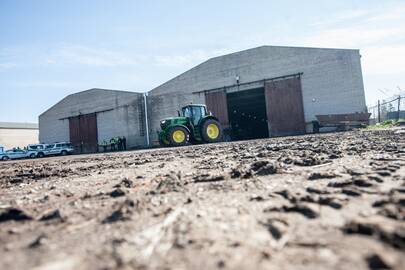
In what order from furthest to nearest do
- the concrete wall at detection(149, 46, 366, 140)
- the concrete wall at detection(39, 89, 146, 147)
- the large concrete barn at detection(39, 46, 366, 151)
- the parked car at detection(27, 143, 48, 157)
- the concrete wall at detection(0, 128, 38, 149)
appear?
the concrete wall at detection(0, 128, 38, 149) → the parked car at detection(27, 143, 48, 157) → the concrete wall at detection(39, 89, 146, 147) → the large concrete barn at detection(39, 46, 366, 151) → the concrete wall at detection(149, 46, 366, 140)

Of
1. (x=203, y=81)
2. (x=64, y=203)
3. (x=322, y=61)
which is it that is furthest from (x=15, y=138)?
(x=64, y=203)

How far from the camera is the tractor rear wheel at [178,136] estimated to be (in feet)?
46.1

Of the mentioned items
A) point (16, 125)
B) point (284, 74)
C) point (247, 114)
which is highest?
point (16, 125)

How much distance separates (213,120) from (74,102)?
62.4 feet

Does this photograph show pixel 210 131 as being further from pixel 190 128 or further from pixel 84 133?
pixel 84 133

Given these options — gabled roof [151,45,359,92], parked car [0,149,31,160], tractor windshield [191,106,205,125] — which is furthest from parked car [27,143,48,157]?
tractor windshield [191,106,205,125]

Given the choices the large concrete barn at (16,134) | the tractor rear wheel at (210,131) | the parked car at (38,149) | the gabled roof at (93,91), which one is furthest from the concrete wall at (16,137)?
the tractor rear wheel at (210,131)

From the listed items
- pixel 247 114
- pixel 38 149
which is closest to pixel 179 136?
pixel 247 114

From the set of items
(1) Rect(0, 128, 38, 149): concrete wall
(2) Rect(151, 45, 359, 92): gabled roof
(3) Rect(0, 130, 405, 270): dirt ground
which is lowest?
(3) Rect(0, 130, 405, 270): dirt ground

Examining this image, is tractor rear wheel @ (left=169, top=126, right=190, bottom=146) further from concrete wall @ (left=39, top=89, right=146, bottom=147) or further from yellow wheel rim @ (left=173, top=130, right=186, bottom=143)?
concrete wall @ (left=39, top=89, right=146, bottom=147)

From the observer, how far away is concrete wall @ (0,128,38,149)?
1750 inches

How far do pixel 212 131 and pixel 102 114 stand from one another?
15.1 m

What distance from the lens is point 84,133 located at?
2753cm

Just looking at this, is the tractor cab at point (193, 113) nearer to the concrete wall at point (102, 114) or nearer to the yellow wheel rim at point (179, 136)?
the yellow wheel rim at point (179, 136)
